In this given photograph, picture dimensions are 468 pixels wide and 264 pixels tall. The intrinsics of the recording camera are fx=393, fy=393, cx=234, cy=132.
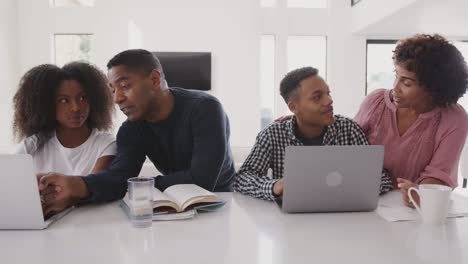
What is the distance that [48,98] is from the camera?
5.49ft

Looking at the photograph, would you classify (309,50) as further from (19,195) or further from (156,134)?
(19,195)

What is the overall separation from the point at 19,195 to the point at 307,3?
5360 mm

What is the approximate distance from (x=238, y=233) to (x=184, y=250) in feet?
0.54

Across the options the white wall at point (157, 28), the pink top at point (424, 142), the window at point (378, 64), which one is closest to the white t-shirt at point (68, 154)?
the pink top at point (424, 142)

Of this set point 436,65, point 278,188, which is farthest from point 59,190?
point 436,65

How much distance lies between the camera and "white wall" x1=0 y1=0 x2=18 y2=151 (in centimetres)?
492

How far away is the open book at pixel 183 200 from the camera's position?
1.12m

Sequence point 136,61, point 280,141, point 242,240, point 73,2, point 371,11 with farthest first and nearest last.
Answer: point 73,2 → point 371,11 → point 280,141 → point 136,61 → point 242,240

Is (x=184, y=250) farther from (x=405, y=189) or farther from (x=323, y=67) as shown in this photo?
(x=323, y=67)

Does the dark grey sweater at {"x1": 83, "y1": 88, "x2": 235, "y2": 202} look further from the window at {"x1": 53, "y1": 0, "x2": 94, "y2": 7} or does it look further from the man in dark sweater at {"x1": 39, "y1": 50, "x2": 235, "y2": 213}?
the window at {"x1": 53, "y1": 0, "x2": 94, "y2": 7}

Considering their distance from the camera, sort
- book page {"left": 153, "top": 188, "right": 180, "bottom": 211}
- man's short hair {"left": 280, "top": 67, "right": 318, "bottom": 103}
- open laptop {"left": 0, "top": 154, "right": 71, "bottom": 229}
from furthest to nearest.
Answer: man's short hair {"left": 280, "top": 67, "right": 318, "bottom": 103} → book page {"left": 153, "top": 188, "right": 180, "bottom": 211} → open laptop {"left": 0, "top": 154, "right": 71, "bottom": 229}

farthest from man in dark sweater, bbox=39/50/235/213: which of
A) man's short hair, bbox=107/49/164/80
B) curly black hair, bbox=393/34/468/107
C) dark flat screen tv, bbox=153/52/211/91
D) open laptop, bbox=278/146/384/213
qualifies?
dark flat screen tv, bbox=153/52/211/91

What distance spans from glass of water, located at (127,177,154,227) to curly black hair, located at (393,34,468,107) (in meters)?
1.17

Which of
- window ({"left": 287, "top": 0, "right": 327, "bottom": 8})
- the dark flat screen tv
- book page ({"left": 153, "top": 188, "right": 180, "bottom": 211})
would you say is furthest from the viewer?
window ({"left": 287, "top": 0, "right": 327, "bottom": 8})
